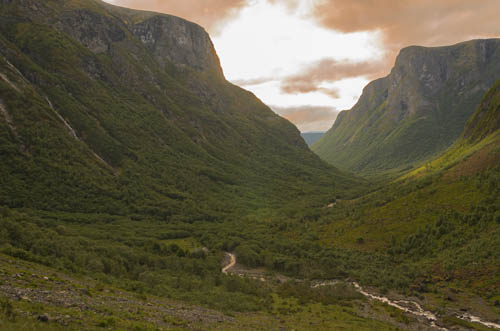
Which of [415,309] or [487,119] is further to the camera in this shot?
[487,119]

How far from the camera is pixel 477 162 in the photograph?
373 feet

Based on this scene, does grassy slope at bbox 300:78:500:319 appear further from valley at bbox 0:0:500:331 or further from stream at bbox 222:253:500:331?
stream at bbox 222:253:500:331

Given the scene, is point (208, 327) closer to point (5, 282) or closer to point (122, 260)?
point (5, 282)

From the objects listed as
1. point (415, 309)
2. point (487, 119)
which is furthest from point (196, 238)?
point (487, 119)

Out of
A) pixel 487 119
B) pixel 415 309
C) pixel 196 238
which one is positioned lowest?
pixel 196 238

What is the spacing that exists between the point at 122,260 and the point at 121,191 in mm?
92659

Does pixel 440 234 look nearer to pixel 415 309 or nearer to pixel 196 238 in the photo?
pixel 415 309

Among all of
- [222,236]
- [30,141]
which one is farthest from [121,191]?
[222,236]

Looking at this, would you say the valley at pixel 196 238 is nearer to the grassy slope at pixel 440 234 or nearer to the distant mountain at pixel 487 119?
the grassy slope at pixel 440 234

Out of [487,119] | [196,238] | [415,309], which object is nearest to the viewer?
[415,309]

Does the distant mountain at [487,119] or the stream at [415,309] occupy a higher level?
the distant mountain at [487,119]

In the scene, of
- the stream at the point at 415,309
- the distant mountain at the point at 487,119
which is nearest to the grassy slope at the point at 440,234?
the stream at the point at 415,309

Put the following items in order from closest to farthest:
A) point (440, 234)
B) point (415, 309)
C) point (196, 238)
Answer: point (415, 309) → point (440, 234) → point (196, 238)

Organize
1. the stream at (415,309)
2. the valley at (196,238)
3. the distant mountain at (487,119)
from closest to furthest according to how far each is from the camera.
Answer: the valley at (196,238) → the stream at (415,309) → the distant mountain at (487,119)
